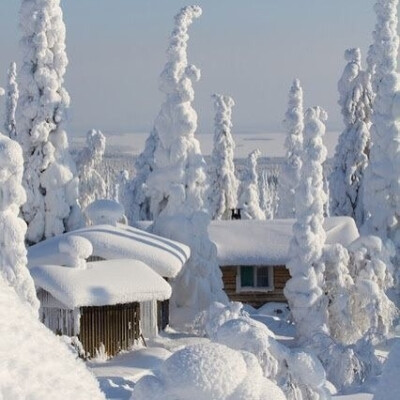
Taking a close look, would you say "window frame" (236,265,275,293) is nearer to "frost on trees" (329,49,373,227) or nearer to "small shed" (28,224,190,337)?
"small shed" (28,224,190,337)

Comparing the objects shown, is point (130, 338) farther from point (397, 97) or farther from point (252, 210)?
point (252, 210)

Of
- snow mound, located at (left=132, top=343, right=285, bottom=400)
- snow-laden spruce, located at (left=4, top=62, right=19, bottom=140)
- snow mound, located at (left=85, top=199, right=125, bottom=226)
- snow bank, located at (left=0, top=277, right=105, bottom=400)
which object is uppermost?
snow-laden spruce, located at (left=4, top=62, right=19, bottom=140)

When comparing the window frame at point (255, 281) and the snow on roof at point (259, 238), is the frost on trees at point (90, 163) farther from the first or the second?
the window frame at point (255, 281)

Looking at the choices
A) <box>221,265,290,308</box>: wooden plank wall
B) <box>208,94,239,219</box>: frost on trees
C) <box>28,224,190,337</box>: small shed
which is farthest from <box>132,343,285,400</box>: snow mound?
<box>208,94,239,219</box>: frost on trees

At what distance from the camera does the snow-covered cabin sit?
25.1 metres

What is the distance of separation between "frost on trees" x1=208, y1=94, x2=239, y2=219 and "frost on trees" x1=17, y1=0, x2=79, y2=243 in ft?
92.1

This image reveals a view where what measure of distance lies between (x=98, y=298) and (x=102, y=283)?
67 centimetres

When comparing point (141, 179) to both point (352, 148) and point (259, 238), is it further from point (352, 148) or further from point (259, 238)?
point (259, 238)

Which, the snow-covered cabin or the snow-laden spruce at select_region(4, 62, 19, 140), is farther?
the snow-laden spruce at select_region(4, 62, 19, 140)

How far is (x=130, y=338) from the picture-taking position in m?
26.8

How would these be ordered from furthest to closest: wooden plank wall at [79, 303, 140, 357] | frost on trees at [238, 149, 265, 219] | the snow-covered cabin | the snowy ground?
frost on trees at [238, 149, 265, 219]
wooden plank wall at [79, 303, 140, 357]
the snow-covered cabin
the snowy ground

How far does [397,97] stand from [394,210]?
4.03m

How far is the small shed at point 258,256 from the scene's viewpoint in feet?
118

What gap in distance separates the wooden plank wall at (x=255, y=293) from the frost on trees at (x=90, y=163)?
7.03 meters
